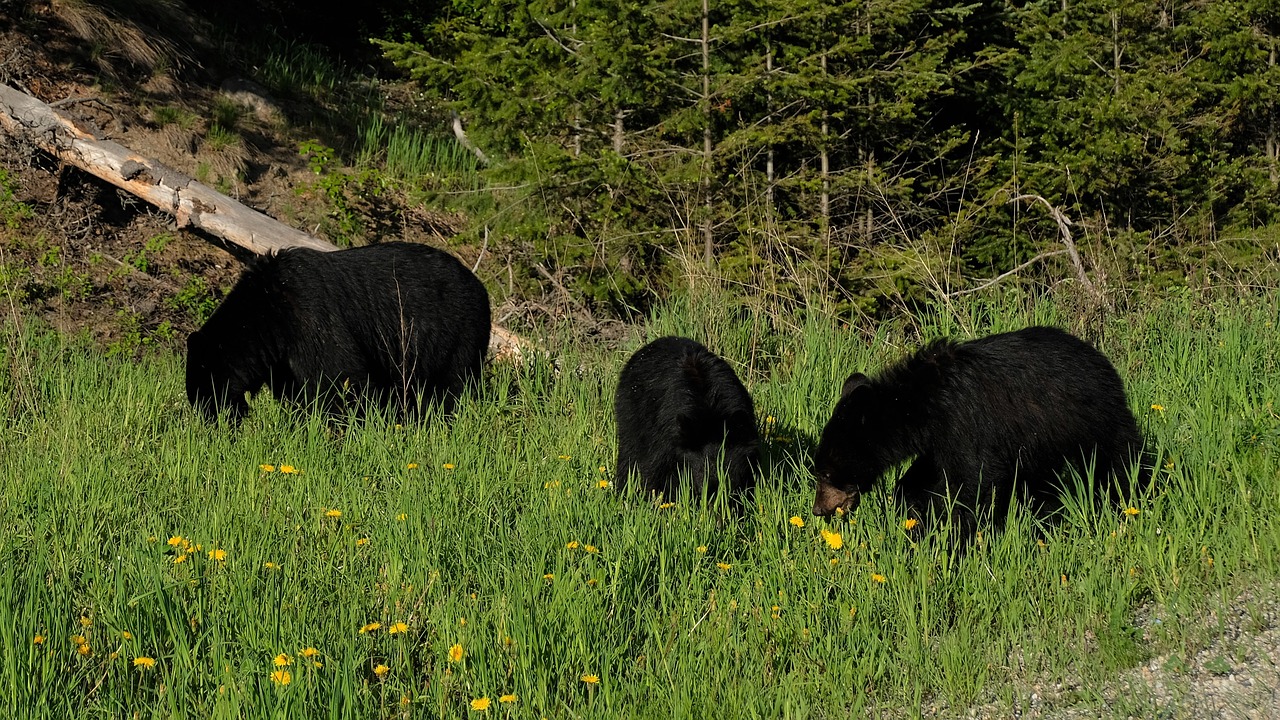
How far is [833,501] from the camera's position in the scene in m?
5.01

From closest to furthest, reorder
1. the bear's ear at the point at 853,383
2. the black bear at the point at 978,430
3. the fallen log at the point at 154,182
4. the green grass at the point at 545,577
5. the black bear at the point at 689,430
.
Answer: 1. the green grass at the point at 545,577
2. the black bear at the point at 978,430
3. the bear's ear at the point at 853,383
4. the black bear at the point at 689,430
5. the fallen log at the point at 154,182

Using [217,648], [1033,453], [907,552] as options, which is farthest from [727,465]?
[217,648]

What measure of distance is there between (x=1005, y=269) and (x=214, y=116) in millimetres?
7871

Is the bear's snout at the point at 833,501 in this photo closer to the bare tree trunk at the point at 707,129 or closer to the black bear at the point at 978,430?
the black bear at the point at 978,430

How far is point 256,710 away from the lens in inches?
132

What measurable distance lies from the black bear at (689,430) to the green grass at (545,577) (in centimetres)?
18

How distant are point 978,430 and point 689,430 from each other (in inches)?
48.4

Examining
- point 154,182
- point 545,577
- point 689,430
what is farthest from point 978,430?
point 154,182

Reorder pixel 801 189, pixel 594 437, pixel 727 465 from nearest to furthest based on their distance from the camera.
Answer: pixel 727 465, pixel 594 437, pixel 801 189

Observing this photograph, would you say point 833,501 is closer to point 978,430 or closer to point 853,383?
point 853,383

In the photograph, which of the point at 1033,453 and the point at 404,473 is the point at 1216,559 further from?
the point at 404,473

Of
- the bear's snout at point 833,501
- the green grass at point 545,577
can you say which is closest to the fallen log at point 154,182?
the green grass at point 545,577

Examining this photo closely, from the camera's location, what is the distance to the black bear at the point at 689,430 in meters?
5.30

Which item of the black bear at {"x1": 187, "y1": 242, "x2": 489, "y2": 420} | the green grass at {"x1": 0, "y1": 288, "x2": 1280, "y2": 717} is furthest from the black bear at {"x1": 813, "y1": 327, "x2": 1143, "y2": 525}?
the black bear at {"x1": 187, "y1": 242, "x2": 489, "y2": 420}
